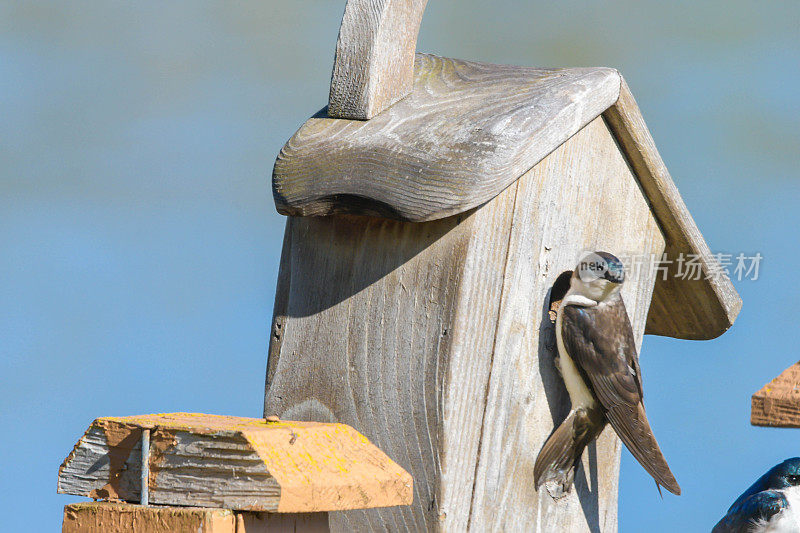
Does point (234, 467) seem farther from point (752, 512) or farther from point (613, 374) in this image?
point (752, 512)

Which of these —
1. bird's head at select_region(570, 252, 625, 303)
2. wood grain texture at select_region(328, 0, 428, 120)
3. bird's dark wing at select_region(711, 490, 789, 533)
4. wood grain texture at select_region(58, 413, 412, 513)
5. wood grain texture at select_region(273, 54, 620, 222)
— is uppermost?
wood grain texture at select_region(328, 0, 428, 120)

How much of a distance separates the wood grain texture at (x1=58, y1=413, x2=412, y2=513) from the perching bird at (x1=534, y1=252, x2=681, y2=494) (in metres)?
0.98

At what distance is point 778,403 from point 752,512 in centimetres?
89

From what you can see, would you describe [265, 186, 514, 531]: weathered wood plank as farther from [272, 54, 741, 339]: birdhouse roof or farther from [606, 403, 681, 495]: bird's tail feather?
[606, 403, 681, 495]: bird's tail feather

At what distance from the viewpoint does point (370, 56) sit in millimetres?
2178

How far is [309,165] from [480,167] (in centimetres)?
38

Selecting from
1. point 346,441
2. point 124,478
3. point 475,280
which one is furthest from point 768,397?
point 124,478

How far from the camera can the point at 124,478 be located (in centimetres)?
124

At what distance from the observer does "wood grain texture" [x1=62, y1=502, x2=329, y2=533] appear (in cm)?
114

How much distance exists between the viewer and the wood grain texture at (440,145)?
1.92 meters

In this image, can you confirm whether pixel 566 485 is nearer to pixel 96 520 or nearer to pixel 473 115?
pixel 473 115

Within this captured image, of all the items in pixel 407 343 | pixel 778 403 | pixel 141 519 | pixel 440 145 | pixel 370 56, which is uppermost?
pixel 370 56

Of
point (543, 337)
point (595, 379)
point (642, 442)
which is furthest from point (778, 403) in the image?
point (543, 337)

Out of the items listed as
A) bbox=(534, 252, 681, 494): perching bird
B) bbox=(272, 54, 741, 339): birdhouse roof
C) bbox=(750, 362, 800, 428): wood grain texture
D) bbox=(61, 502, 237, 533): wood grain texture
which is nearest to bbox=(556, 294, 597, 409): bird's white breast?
bbox=(534, 252, 681, 494): perching bird
